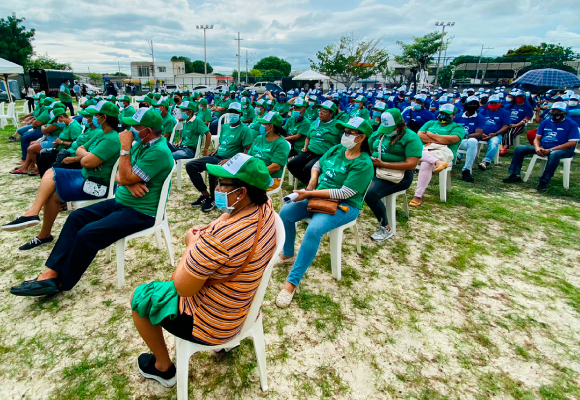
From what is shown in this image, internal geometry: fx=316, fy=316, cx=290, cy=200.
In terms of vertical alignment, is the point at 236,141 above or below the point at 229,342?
above

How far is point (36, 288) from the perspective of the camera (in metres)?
2.58

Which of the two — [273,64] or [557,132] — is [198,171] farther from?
[273,64]

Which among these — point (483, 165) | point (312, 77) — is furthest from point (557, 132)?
point (312, 77)

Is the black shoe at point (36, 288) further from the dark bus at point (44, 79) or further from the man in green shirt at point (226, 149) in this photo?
the dark bus at point (44, 79)

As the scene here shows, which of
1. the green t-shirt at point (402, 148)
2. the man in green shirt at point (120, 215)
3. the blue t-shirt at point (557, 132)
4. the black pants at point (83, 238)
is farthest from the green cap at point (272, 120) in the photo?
the blue t-shirt at point (557, 132)

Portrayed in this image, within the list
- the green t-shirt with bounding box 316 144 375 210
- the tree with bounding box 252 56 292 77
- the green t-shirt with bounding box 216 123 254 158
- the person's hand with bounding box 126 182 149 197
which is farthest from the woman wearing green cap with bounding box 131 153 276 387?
the tree with bounding box 252 56 292 77

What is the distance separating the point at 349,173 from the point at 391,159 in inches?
47.7

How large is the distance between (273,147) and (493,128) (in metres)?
5.77

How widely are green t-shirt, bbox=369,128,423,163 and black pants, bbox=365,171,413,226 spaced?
0.89 feet

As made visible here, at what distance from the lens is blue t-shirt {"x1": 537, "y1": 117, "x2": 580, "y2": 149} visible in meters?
5.78

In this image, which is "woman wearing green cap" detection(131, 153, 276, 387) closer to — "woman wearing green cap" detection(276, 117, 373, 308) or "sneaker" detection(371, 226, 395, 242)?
"woman wearing green cap" detection(276, 117, 373, 308)

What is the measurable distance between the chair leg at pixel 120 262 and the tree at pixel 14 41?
44471mm

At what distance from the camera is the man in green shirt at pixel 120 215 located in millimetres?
2639

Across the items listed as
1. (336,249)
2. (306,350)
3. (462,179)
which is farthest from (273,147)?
(462,179)
